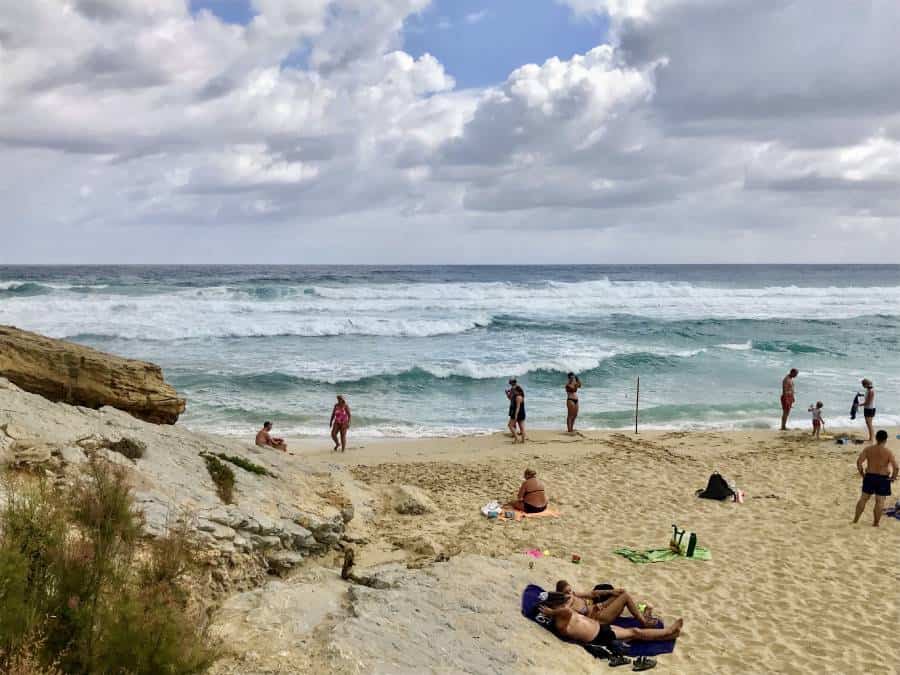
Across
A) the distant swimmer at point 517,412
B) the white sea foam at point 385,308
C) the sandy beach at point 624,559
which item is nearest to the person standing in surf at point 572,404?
the distant swimmer at point 517,412

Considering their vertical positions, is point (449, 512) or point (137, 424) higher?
point (137, 424)

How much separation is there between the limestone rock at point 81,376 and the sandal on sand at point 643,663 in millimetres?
7232

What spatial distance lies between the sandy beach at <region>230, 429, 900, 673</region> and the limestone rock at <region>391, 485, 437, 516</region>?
0.15 metres

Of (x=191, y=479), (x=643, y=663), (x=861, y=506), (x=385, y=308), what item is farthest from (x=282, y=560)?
(x=385, y=308)

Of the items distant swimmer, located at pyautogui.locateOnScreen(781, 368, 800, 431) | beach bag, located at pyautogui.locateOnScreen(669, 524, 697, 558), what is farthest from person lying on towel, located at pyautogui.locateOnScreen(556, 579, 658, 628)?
distant swimmer, located at pyautogui.locateOnScreen(781, 368, 800, 431)

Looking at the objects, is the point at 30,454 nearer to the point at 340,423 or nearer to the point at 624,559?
the point at 624,559

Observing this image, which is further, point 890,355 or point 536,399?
point 890,355

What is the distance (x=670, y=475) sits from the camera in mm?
11891

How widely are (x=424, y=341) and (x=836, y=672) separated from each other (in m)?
25.0

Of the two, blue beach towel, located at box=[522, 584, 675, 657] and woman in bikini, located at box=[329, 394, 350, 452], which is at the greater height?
woman in bikini, located at box=[329, 394, 350, 452]

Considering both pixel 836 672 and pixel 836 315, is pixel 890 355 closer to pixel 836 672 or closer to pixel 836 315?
pixel 836 315

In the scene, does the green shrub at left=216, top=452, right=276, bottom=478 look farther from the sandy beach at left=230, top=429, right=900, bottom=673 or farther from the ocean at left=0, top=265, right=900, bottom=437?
the ocean at left=0, top=265, right=900, bottom=437

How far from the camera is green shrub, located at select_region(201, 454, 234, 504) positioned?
722 cm

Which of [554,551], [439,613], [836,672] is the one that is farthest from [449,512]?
[836,672]
